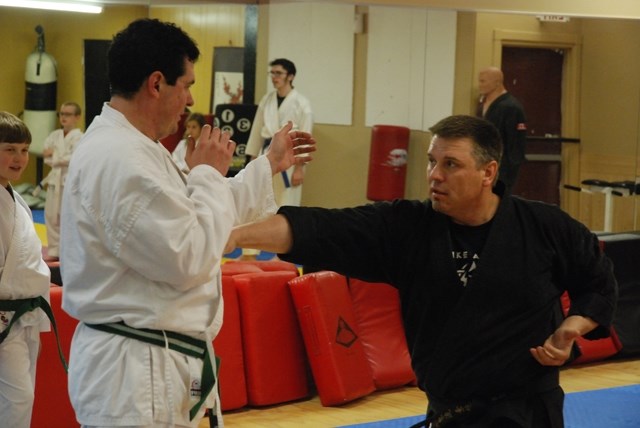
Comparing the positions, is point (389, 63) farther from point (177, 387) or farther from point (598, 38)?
point (177, 387)

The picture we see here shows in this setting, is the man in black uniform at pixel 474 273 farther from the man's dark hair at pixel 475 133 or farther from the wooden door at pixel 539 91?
the wooden door at pixel 539 91

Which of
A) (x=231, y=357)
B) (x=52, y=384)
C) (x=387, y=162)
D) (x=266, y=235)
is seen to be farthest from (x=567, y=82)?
(x=266, y=235)

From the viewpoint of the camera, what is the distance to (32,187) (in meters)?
14.9

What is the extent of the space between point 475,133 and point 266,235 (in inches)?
27.6

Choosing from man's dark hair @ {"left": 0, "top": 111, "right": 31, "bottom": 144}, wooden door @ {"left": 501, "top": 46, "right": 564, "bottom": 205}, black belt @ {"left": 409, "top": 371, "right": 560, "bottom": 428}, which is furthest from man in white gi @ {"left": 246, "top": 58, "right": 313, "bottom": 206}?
black belt @ {"left": 409, "top": 371, "right": 560, "bottom": 428}

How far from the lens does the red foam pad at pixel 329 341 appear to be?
5395 millimetres

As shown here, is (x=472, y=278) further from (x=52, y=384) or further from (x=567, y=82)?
(x=567, y=82)

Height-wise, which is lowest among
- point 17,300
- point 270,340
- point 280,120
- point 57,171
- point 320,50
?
point 270,340

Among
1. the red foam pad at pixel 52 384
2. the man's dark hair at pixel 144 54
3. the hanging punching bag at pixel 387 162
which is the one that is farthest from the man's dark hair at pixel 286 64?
the man's dark hair at pixel 144 54

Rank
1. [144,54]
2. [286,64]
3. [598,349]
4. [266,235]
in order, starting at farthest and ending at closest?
[286,64]
[598,349]
[266,235]
[144,54]

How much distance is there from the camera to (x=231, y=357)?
5.30 metres

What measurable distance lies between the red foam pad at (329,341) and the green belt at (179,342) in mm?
2976

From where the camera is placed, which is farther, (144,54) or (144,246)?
(144,54)

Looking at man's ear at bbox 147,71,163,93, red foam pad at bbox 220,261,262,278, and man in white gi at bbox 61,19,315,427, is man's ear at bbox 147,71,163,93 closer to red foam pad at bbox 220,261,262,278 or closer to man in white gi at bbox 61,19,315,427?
man in white gi at bbox 61,19,315,427
